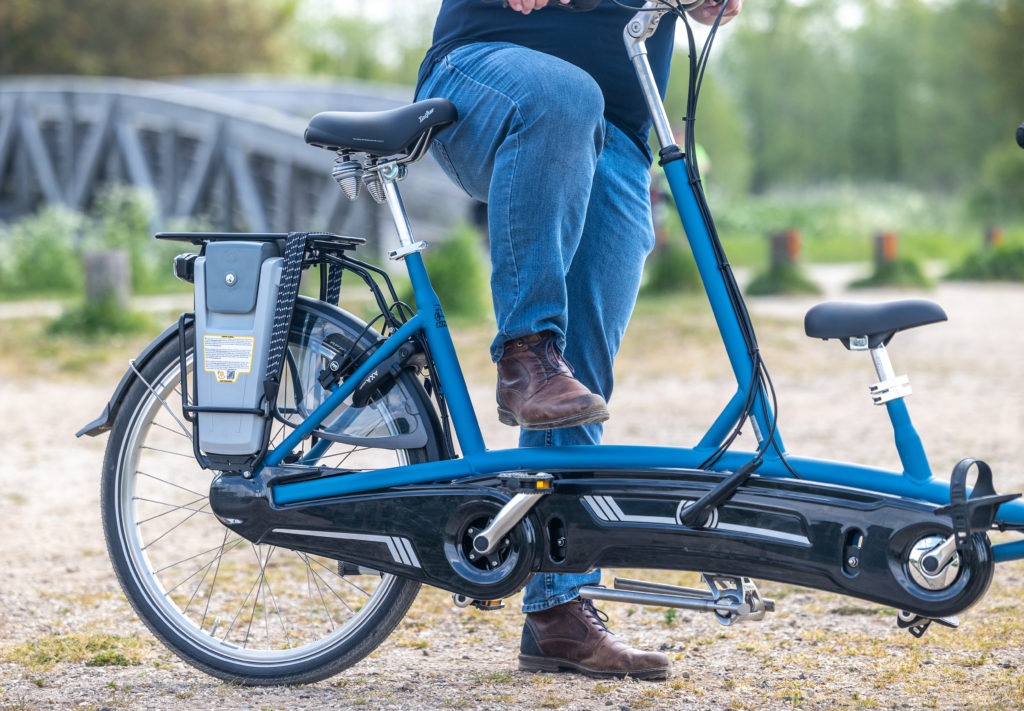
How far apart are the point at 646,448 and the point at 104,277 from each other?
329 inches

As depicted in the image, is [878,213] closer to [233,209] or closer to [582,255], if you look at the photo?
[233,209]

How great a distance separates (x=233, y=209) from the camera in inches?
865

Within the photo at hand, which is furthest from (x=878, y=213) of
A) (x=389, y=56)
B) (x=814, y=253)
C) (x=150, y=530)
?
(x=389, y=56)

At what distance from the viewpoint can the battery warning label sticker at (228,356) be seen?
270 centimetres

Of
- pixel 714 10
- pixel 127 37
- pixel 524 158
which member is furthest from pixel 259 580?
pixel 127 37

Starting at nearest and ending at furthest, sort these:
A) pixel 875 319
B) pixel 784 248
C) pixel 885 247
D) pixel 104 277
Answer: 1. pixel 875 319
2. pixel 104 277
3. pixel 784 248
4. pixel 885 247

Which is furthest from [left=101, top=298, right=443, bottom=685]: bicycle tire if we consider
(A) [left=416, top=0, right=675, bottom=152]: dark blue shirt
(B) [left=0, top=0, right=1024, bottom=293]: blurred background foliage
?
(B) [left=0, top=0, right=1024, bottom=293]: blurred background foliage

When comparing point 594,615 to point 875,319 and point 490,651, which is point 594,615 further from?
point 875,319

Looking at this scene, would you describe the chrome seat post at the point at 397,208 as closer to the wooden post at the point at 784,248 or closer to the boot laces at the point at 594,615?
the boot laces at the point at 594,615

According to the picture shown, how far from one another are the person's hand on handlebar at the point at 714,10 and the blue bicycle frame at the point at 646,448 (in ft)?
0.78

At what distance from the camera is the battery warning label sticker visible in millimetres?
2701

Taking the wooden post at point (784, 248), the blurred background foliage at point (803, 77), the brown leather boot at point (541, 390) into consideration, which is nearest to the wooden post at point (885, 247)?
the wooden post at point (784, 248)

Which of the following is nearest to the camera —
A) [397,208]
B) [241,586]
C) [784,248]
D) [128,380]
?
[397,208]

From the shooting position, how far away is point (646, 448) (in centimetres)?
244
